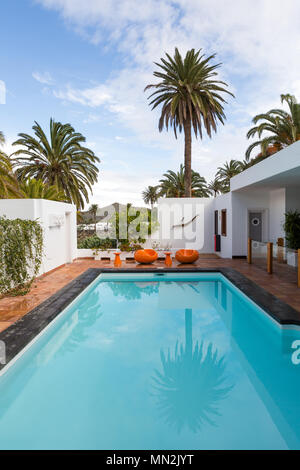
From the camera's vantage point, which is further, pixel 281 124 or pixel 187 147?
pixel 187 147

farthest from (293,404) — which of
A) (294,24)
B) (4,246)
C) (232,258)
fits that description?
(294,24)

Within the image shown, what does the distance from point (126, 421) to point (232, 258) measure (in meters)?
11.7

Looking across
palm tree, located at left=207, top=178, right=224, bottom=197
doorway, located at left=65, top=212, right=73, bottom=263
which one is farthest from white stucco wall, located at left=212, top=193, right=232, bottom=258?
palm tree, located at left=207, top=178, right=224, bottom=197

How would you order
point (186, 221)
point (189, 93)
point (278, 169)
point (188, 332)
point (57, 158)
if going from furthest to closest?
1. point (57, 158)
2. point (189, 93)
3. point (186, 221)
4. point (278, 169)
5. point (188, 332)

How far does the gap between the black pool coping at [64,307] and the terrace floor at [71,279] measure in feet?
0.74

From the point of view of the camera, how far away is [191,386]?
4.27m

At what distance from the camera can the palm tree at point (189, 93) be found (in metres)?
17.9

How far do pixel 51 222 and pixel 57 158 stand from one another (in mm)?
9462

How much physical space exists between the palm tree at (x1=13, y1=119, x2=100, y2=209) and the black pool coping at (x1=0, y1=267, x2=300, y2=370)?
1084cm

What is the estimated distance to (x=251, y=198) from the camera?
46.8 feet

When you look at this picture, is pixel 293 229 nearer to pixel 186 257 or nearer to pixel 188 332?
pixel 186 257

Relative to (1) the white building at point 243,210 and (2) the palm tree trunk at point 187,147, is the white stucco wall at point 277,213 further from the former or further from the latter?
(2) the palm tree trunk at point 187,147

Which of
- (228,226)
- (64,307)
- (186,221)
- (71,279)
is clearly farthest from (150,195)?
(64,307)
